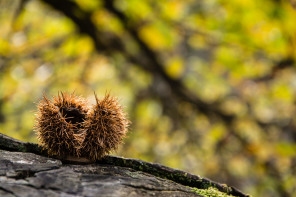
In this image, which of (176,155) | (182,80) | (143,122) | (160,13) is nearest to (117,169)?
(160,13)

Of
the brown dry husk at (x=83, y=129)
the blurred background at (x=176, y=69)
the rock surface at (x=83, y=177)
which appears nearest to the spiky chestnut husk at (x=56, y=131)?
the brown dry husk at (x=83, y=129)

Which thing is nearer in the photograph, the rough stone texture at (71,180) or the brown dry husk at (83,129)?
the rough stone texture at (71,180)

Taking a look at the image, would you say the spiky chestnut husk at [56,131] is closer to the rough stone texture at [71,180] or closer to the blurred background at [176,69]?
the rough stone texture at [71,180]

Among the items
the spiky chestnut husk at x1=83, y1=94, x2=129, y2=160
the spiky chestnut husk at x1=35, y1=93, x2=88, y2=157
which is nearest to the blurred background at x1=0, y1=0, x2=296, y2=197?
the spiky chestnut husk at x1=35, y1=93, x2=88, y2=157

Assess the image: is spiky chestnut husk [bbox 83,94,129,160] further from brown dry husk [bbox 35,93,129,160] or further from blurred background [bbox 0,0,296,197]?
blurred background [bbox 0,0,296,197]

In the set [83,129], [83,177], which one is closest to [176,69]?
[83,129]
